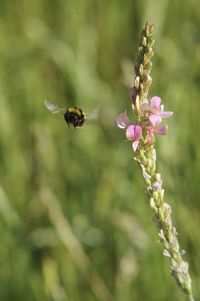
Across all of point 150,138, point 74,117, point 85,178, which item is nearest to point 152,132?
point 150,138

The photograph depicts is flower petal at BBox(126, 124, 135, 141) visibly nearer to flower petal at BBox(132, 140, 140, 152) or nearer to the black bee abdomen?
flower petal at BBox(132, 140, 140, 152)

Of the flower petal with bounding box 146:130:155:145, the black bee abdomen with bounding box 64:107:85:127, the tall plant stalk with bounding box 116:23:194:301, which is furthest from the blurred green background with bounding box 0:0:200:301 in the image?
the flower petal with bounding box 146:130:155:145

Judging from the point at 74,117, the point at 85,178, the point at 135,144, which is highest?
the point at 85,178

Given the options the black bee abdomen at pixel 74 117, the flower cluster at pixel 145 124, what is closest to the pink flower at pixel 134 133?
the flower cluster at pixel 145 124

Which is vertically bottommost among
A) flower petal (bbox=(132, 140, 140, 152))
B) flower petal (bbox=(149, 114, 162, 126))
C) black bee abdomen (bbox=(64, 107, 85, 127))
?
flower petal (bbox=(132, 140, 140, 152))

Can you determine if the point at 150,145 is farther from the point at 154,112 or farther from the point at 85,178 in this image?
the point at 85,178

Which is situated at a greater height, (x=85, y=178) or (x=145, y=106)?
(x=85, y=178)
